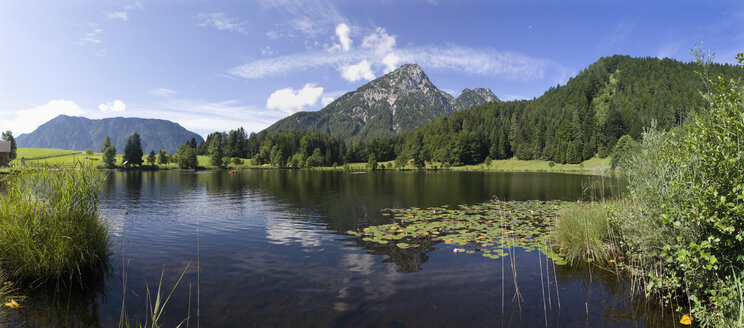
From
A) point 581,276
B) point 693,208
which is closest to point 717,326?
point 693,208

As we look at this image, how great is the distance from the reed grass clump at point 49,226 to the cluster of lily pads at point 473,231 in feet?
41.6

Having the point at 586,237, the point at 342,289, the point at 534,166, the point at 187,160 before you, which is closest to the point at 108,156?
the point at 187,160

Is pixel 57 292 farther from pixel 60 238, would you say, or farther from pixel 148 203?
pixel 148 203

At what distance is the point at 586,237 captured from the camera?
1369 centimetres

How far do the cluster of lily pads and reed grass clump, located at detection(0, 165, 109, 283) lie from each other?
1267 centimetres

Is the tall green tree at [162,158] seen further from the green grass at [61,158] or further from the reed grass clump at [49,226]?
the reed grass clump at [49,226]

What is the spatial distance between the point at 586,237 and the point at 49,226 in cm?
2079

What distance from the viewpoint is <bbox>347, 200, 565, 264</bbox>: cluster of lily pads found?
52.5ft

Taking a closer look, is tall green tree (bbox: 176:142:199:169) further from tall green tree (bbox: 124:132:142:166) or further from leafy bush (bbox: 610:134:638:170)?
leafy bush (bbox: 610:134:638:170)

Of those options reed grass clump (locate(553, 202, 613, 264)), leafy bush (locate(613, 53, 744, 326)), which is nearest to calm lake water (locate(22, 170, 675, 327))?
→ reed grass clump (locate(553, 202, 613, 264))

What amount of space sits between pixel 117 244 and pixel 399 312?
56.3 feet

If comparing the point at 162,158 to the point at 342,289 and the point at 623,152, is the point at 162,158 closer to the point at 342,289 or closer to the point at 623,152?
the point at 342,289

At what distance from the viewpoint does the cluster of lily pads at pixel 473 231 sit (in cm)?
1602

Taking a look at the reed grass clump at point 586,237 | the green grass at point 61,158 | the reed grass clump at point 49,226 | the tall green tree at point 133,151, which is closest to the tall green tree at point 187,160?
the green grass at point 61,158
